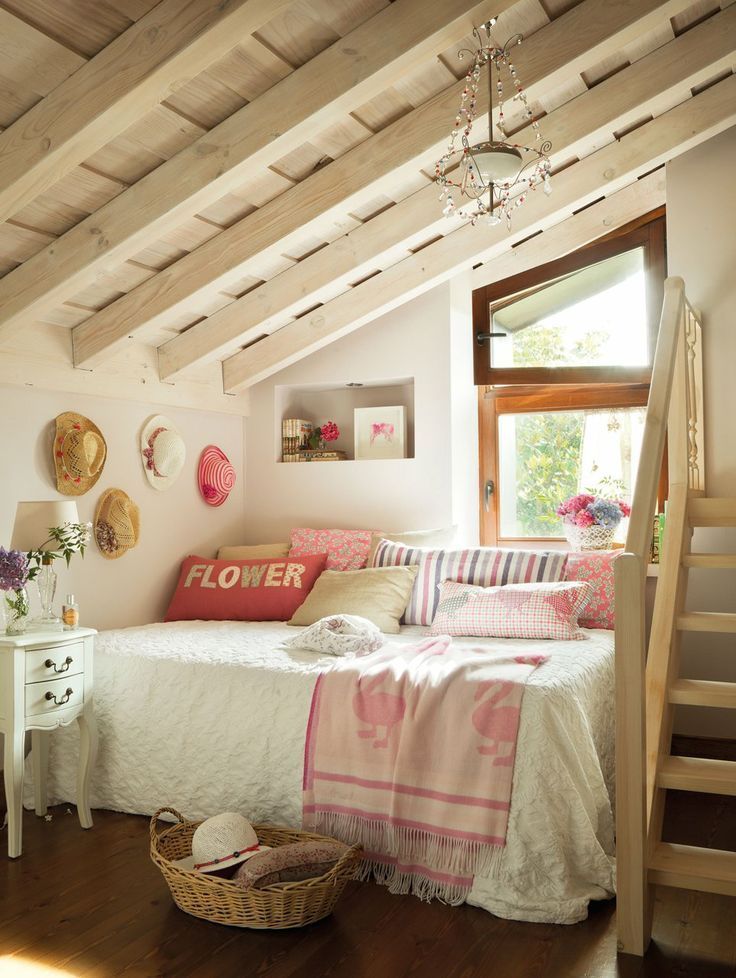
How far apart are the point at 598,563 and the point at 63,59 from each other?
8.85 feet

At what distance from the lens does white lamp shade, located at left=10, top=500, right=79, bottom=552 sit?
3082mm

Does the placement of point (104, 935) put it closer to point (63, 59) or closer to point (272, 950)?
point (272, 950)

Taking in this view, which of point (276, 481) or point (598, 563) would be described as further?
point (276, 481)

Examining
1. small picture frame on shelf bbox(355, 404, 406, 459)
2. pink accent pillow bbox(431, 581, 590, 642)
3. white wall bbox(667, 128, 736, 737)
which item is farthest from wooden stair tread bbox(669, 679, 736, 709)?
small picture frame on shelf bbox(355, 404, 406, 459)

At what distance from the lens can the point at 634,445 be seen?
4.29 meters

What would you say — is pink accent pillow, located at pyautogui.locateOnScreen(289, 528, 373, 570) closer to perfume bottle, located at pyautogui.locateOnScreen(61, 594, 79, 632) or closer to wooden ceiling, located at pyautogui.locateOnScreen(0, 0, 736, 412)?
wooden ceiling, located at pyautogui.locateOnScreen(0, 0, 736, 412)

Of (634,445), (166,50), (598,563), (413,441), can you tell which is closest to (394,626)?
(598,563)

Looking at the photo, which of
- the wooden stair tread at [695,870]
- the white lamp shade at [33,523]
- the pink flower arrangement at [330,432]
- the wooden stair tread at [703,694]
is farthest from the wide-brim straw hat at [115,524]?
the wooden stair tread at [695,870]

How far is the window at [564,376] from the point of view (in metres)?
4.20

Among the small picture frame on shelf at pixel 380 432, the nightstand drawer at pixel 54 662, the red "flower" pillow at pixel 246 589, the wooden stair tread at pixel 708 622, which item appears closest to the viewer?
→ the wooden stair tread at pixel 708 622

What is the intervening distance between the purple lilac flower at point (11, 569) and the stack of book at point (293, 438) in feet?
6.64

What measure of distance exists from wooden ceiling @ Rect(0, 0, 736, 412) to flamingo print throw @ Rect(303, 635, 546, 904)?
1669 mm

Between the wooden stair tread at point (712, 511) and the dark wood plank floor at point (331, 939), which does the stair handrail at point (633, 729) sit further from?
the wooden stair tread at point (712, 511)

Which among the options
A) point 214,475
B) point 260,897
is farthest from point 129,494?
point 260,897
